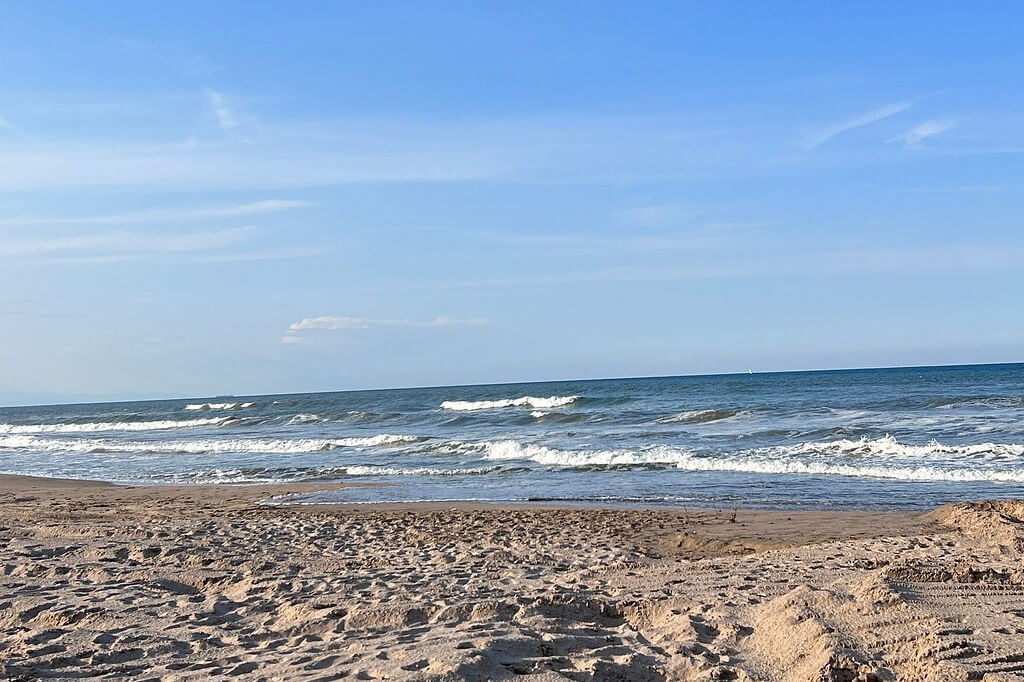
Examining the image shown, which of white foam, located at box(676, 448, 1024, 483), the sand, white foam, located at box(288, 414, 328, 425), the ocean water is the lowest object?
white foam, located at box(676, 448, 1024, 483)

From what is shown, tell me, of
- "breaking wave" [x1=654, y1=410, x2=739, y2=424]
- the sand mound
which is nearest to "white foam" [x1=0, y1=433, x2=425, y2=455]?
"breaking wave" [x1=654, y1=410, x2=739, y2=424]

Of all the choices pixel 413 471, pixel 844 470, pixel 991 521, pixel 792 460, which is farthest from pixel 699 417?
pixel 991 521

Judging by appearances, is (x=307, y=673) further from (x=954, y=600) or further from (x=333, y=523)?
(x=333, y=523)

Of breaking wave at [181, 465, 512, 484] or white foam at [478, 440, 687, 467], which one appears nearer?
breaking wave at [181, 465, 512, 484]

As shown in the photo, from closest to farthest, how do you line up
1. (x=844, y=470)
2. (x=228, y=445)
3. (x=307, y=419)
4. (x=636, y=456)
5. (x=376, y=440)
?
(x=844, y=470)
(x=636, y=456)
(x=376, y=440)
(x=228, y=445)
(x=307, y=419)

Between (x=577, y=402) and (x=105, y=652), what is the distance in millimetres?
41341

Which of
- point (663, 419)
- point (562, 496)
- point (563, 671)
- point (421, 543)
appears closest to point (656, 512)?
point (562, 496)

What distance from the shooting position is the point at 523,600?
5746 mm

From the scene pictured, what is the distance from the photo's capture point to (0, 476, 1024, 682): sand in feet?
14.2

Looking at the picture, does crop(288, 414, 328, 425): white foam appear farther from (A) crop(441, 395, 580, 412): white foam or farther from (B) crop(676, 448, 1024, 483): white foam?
(B) crop(676, 448, 1024, 483): white foam

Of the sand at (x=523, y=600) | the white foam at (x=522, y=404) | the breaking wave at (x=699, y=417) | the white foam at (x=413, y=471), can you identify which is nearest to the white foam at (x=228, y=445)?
the white foam at (x=413, y=471)

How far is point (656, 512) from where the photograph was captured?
11.2m

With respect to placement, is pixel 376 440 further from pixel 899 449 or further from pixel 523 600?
pixel 523 600

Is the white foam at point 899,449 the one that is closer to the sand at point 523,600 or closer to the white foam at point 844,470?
the white foam at point 844,470
